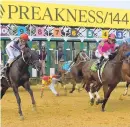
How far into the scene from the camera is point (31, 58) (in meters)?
9.25

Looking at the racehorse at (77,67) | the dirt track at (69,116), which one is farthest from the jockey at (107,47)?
the racehorse at (77,67)

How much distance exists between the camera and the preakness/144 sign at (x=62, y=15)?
19.1 m

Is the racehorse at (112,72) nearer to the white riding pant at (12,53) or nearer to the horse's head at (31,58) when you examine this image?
the horse's head at (31,58)

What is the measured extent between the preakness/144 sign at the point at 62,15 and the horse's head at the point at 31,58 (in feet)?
31.5

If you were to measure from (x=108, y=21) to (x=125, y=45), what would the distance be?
11.7 metres

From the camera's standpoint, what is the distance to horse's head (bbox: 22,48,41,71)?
905cm

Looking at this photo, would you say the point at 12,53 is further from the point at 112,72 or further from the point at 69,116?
the point at 112,72

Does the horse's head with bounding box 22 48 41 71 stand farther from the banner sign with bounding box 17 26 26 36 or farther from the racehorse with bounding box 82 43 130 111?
the banner sign with bounding box 17 26 26 36

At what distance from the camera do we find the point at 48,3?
2031 centimetres

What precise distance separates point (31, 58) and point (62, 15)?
453 inches

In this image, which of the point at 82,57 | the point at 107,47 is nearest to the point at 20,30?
the point at 82,57

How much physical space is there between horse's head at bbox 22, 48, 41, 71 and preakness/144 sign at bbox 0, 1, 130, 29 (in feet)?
31.5

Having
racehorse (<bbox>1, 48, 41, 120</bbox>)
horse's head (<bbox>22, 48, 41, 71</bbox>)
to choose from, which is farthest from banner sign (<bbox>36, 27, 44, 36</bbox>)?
horse's head (<bbox>22, 48, 41, 71</bbox>)

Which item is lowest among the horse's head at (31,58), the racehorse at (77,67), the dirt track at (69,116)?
the dirt track at (69,116)
